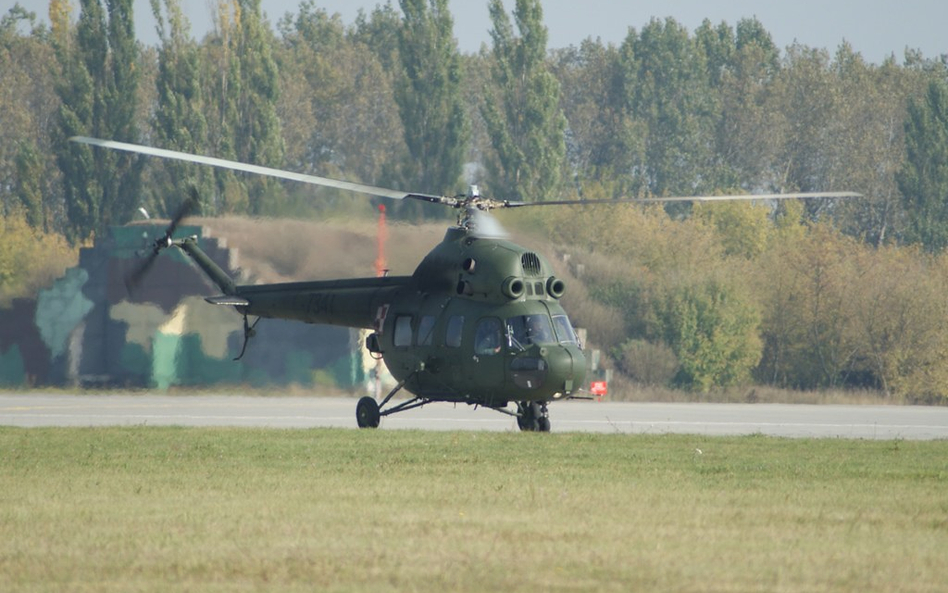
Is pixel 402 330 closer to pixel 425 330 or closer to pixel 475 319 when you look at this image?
pixel 425 330

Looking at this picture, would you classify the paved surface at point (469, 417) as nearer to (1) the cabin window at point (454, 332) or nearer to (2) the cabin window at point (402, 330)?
(2) the cabin window at point (402, 330)

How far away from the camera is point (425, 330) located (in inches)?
924

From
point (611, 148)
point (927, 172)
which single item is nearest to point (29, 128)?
point (611, 148)

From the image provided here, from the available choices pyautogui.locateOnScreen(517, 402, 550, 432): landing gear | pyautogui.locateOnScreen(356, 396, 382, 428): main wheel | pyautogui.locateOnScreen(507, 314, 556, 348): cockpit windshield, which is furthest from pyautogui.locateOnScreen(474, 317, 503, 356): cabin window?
pyautogui.locateOnScreen(356, 396, 382, 428): main wheel

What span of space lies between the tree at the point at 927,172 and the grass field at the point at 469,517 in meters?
57.1

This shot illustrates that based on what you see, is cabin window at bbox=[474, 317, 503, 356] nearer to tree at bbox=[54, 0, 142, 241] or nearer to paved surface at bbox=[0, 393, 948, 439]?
paved surface at bbox=[0, 393, 948, 439]

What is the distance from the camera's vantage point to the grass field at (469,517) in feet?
32.7

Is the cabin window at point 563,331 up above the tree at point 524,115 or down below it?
below

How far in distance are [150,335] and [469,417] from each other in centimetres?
1657

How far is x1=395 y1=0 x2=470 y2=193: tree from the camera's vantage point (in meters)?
65.1

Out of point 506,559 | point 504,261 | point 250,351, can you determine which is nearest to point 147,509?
point 506,559

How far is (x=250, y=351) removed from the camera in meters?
Result: 43.3

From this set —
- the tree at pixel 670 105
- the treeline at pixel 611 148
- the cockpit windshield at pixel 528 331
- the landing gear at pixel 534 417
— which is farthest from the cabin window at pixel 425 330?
the tree at pixel 670 105

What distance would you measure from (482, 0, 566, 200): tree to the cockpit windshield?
150 feet
